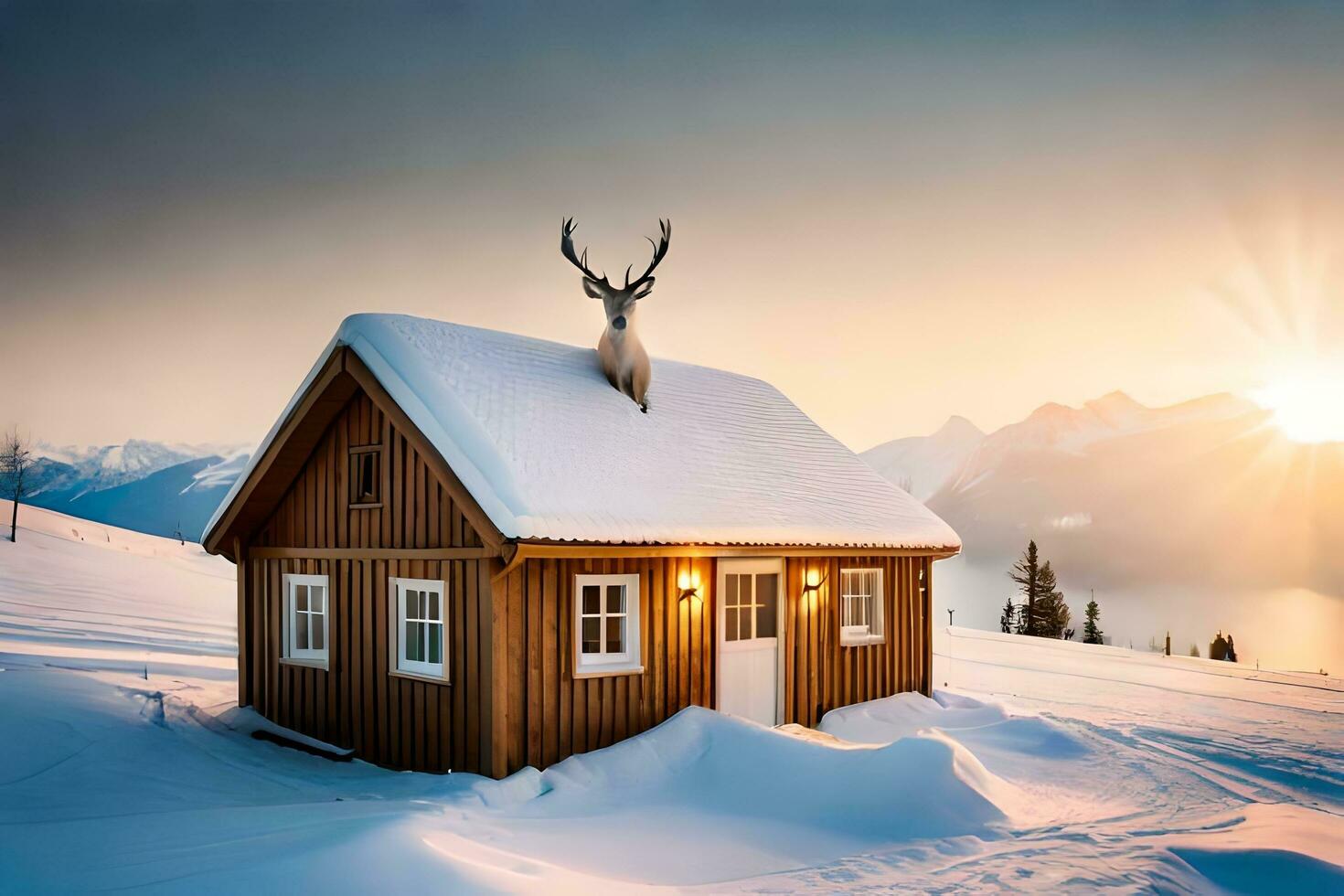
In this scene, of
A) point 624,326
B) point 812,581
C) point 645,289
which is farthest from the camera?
point 645,289

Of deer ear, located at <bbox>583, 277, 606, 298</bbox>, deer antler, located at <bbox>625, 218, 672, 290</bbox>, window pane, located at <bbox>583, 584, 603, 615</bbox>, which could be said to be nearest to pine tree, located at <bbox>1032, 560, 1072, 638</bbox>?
deer antler, located at <bbox>625, 218, 672, 290</bbox>

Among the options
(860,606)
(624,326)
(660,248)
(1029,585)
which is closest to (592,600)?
(624,326)

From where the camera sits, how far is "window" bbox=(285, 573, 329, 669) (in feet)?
34.8

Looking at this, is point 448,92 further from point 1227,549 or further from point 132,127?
point 1227,549

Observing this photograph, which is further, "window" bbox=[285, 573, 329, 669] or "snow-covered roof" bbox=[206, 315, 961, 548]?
"window" bbox=[285, 573, 329, 669]

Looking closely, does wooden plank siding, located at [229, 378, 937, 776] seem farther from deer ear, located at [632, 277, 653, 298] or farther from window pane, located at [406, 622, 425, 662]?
deer ear, located at [632, 277, 653, 298]

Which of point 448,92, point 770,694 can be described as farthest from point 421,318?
point 448,92

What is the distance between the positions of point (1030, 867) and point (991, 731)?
5.24m

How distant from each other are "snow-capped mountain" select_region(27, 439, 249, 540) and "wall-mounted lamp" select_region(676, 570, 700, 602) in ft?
243

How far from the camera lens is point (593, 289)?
11.8 meters

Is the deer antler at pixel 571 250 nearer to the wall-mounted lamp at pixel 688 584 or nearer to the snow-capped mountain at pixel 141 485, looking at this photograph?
the wall-mounted lamp at pixel 688 584

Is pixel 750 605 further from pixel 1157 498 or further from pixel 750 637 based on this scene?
pixel 1157 498

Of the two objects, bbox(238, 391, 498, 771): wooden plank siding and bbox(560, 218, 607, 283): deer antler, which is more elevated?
bbox(560, 218, 607, 283): deer antler

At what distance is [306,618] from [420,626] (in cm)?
244
